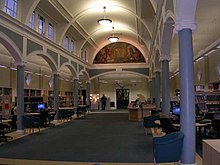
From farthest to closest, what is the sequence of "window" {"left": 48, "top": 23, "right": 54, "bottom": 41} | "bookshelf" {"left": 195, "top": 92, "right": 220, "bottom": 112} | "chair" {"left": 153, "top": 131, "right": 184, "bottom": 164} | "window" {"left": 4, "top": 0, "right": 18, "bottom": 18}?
"window" {"left": 48, "top": 23, "right": 54, "bottom": 41} < "bookshelf" {"left": 195, "top": 92, "right": 220, "bottom": 112} < "window" {"left": 4, "top": 0, "right": 18, "bottom": 18} < "chair" {"left": 153, "top": 131, "right": 184, "bottom": 164}

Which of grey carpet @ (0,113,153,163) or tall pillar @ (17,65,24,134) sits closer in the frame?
grey carpet @ (0,113,153,163)

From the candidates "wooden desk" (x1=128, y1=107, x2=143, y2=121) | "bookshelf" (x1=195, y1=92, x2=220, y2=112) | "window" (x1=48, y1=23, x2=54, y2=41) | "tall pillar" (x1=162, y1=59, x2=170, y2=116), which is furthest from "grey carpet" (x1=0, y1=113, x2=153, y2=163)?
"window" (x1=48, y1=23, x2=54, y2=41)

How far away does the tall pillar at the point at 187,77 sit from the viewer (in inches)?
186

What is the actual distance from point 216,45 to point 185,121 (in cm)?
857

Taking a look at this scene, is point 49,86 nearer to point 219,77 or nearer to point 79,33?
point 79,33

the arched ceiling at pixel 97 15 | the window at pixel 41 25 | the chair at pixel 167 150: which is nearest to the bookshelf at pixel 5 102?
the window at pixel 41 25

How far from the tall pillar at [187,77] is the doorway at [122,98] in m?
24.4

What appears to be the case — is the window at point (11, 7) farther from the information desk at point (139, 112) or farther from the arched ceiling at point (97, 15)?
the information desk at point (139, 112)

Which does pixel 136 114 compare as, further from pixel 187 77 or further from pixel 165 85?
pixel 187 77

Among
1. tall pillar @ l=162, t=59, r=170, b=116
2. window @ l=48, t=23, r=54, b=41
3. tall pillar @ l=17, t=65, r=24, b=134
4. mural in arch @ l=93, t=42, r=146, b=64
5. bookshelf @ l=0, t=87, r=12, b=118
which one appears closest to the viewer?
tall pillar @ l=162, t=59, r=170, b=116

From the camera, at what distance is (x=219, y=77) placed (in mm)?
13047

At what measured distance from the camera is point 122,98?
96.5ft

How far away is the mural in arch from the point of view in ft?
78.3

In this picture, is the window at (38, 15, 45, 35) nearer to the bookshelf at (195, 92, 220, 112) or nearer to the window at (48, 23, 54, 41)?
the window at (48, 23, 54, 41)
